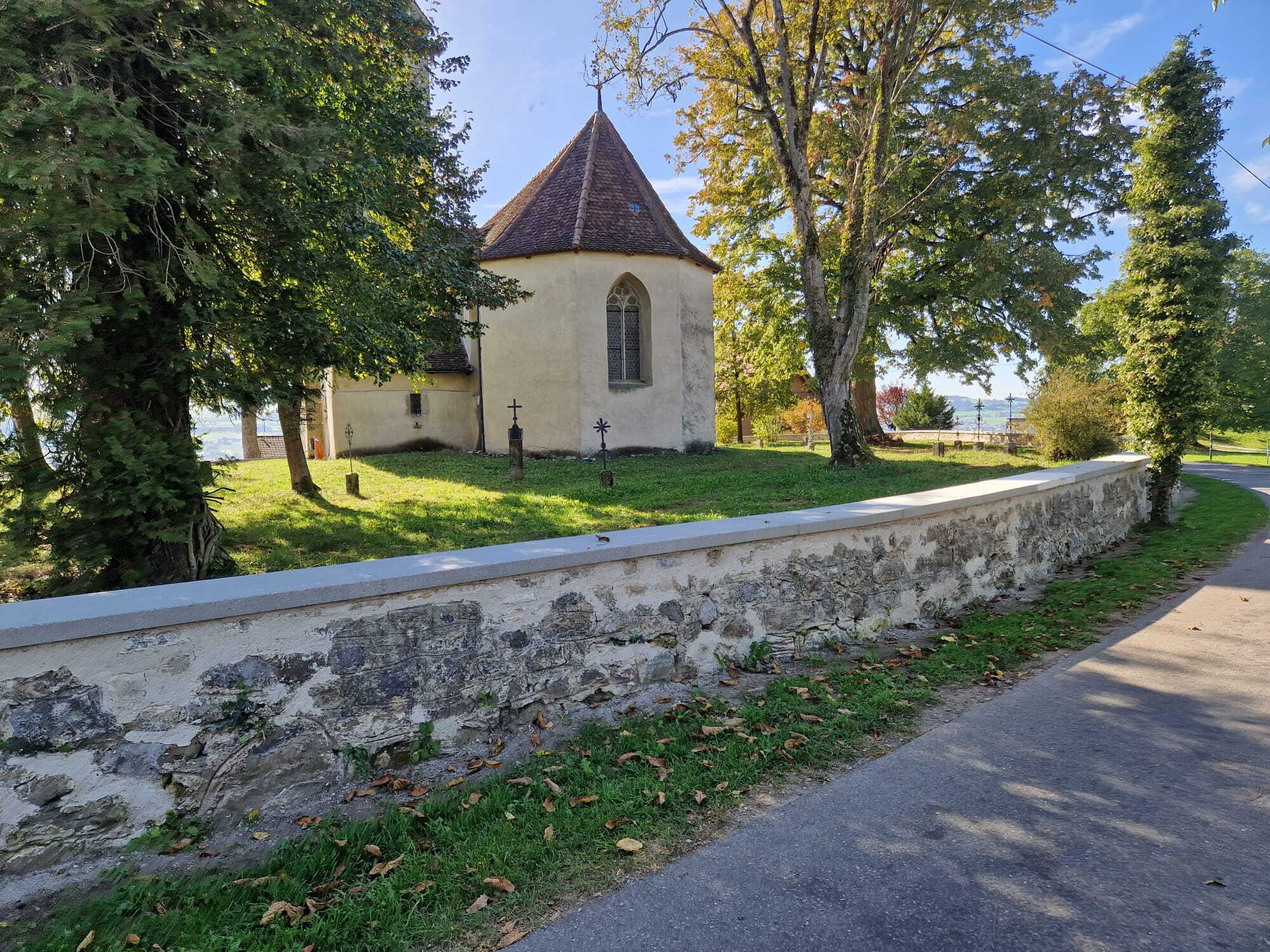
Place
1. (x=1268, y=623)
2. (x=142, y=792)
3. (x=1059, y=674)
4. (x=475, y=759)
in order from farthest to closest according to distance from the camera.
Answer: (x=1268, y=623), (x=1059, y=674), (x=475, y=759), (x=142, y=792)

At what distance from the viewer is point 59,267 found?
4461 mm

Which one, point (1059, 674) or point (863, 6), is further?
point (863, 6)

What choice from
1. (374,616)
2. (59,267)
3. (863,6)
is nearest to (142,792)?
(374,616)

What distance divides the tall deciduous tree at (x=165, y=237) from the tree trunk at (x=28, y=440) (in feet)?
0.39

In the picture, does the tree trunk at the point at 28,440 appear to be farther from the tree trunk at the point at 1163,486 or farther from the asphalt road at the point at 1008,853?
the tree trunk at the point at 1163,486

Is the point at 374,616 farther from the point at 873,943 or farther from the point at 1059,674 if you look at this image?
the point at 1059,674

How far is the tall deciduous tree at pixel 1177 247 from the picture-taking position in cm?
1070

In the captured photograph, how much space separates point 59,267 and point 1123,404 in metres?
14.9

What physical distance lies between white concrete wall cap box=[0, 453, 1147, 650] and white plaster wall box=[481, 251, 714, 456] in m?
13.1

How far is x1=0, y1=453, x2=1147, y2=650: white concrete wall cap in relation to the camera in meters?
2.78

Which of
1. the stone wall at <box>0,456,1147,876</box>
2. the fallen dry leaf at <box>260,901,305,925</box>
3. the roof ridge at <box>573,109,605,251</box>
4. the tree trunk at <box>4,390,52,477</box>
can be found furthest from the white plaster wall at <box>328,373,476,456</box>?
the fallen dry leaf at <box>260,901,305,925</box>

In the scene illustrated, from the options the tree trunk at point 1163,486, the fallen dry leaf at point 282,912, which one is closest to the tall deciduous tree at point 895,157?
the tree trunk at point 1163,486

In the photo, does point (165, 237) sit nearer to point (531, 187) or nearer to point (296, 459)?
point (296, 459)

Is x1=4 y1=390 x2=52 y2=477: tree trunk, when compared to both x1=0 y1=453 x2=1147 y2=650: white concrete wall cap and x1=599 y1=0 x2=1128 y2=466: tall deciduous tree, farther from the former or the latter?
x1=599 y1=0 x2=1128 y2=466: tall deciduous tree
